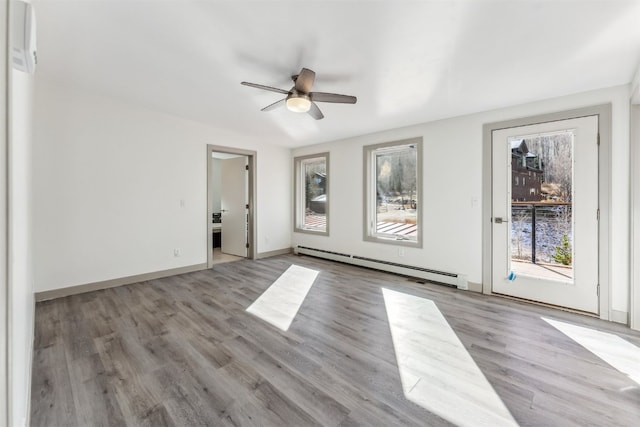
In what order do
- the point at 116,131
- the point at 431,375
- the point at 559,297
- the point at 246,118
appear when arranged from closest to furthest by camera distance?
the point at 431,375, the point at 559,297, the point at 116,131, the point at 246,118

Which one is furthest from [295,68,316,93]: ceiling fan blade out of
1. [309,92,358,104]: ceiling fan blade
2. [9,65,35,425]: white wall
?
[9,65,35,425]: white wall

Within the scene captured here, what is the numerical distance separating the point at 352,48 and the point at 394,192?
2.75 m

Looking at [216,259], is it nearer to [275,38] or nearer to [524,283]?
[275,38]

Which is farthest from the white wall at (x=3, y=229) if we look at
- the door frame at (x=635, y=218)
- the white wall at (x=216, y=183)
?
the white wall at (x=216, y=183)

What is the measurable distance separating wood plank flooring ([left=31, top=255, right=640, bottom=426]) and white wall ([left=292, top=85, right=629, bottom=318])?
0.71m

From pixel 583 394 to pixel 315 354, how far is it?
1740mm

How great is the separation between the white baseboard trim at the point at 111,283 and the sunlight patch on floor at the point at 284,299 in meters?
1.59

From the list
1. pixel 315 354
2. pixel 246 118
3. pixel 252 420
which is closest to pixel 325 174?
pixel 246 118

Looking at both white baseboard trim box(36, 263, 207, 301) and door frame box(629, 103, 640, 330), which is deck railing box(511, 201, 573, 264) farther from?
white baseboard trim box(36, 263, 207, 301)

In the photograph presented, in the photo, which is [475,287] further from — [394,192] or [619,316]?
[394,192]

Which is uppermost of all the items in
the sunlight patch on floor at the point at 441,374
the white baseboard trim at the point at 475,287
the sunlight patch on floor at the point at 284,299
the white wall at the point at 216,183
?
the white wall at the point at 216,183

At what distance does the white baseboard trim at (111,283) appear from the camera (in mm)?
3291

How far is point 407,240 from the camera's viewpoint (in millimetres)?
4449

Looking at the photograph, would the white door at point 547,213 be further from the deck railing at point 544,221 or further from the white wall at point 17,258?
the white wall at point 17,258
